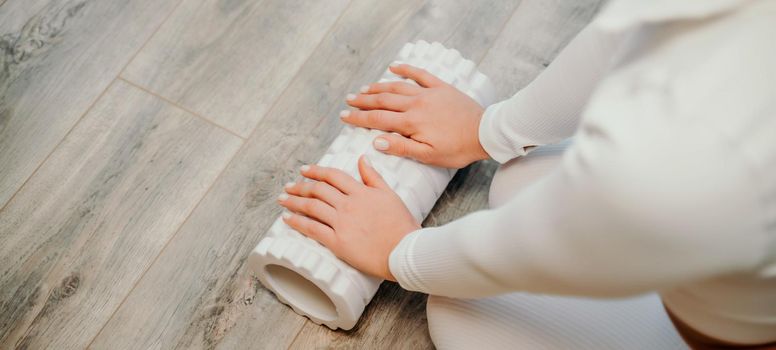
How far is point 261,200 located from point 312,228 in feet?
0.76

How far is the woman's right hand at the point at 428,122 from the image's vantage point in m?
0.80

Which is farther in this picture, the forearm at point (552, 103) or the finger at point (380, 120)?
the finger at point (380, 120)

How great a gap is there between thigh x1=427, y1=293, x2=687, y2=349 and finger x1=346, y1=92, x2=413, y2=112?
27 cm

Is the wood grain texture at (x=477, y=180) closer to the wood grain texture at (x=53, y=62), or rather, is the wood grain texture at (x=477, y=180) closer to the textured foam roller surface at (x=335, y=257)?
the textured foam roller surface at (x=335, y=257)

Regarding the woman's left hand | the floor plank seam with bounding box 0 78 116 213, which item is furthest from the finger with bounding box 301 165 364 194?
the floor plank seam with bounding box 0 78 116 213

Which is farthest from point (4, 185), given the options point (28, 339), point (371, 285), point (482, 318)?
point (482, 318)

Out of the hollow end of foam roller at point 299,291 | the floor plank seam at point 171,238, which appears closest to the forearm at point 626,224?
the hollow end of foam roller at point 299,291

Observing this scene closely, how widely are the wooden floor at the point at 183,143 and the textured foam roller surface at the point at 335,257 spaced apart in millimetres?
59

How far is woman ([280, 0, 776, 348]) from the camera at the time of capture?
0.35 m

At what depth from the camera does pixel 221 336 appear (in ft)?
2.90

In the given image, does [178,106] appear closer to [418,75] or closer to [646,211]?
[418,75]

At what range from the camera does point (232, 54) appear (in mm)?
1061

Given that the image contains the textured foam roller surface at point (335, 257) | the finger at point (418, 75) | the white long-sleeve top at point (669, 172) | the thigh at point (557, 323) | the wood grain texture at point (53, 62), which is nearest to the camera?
the white long-sleeve top at point (669, 172)

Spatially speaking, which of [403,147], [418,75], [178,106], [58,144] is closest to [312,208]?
[403,147]
